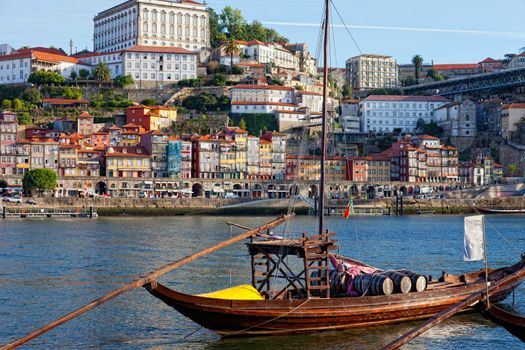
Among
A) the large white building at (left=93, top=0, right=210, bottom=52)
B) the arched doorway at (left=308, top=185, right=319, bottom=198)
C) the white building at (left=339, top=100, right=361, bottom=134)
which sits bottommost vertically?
the arched doorway at (left=308, top=185, right=319, bottom=198)

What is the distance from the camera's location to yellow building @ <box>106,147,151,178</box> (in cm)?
9619

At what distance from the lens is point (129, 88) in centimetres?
12069

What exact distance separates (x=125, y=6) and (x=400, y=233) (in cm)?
7966

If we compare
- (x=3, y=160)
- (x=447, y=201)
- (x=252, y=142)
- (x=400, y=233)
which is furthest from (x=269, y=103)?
(x=400, y=233)

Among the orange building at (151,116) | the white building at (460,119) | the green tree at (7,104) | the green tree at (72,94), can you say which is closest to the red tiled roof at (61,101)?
the green tree at (72,94)

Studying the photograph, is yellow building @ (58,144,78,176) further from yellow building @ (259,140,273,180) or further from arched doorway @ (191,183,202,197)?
yellow building @ (259,140,273,180)

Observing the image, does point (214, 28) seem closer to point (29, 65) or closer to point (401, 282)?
point (29, 65)

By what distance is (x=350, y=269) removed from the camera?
1037 inches

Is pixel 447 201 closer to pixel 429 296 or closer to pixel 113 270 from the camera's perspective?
pixel 113 270

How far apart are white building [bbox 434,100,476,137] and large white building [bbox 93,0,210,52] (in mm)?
38450

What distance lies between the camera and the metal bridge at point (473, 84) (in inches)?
4973

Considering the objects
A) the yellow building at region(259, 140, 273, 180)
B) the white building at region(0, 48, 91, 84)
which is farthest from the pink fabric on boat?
the white building at region(0, 48, 91, 84)

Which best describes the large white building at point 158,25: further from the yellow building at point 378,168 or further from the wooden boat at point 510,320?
the wooden boat at point 510,320

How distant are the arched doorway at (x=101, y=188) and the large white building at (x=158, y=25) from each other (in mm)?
38633
